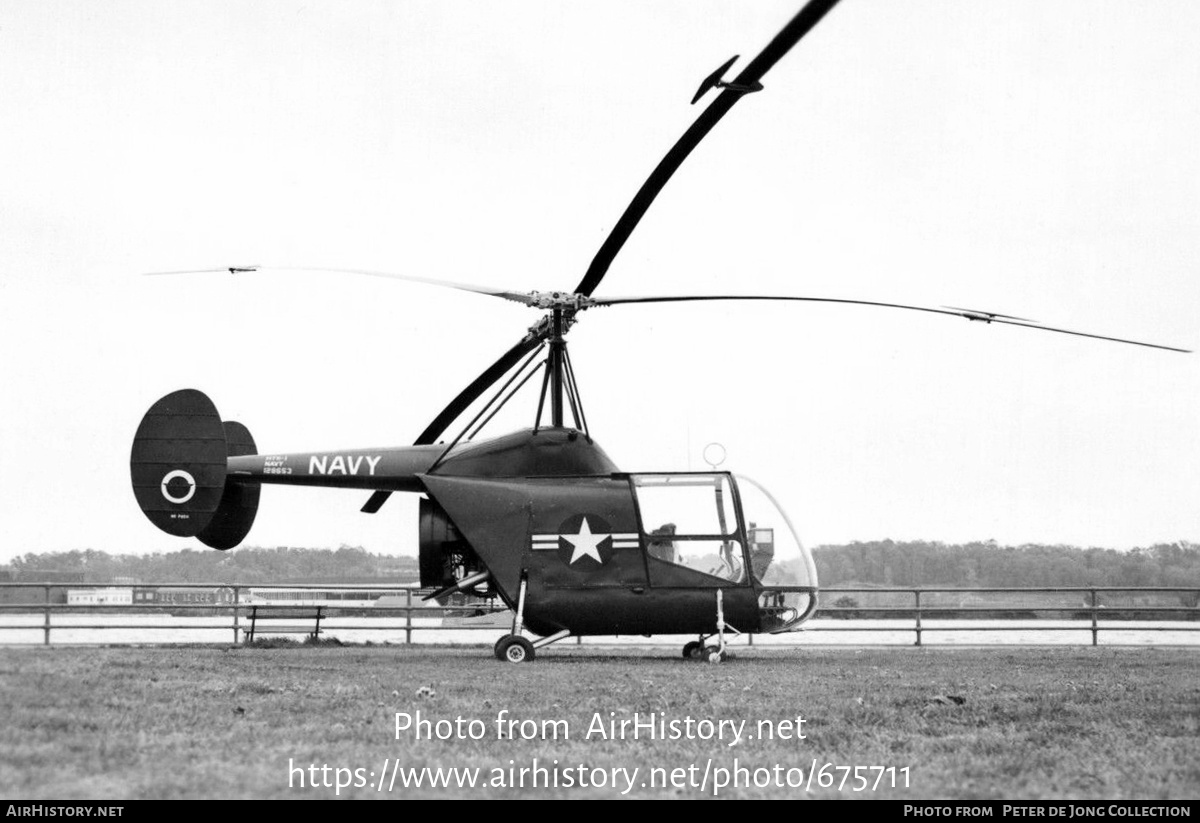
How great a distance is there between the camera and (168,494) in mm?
15391

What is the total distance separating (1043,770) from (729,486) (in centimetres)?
844

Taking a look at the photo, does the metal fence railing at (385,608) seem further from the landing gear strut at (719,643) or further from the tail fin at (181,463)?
the landing gear strut at (719,643)

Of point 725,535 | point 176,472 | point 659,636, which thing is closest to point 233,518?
point 176,472

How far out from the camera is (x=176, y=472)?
1538 centimetres

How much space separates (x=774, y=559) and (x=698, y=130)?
21.0ft

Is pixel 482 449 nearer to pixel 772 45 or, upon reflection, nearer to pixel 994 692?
pixel 994 692

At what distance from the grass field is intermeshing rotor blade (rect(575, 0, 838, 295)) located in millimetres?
3838

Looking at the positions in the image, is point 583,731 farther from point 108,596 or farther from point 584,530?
point 108,596

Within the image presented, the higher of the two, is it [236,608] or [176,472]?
[176,472]

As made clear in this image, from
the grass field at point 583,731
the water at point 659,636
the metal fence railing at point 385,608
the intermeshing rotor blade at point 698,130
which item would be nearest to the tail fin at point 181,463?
the metal fence railing at point 385,608

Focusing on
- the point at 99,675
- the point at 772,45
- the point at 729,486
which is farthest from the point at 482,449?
the point at 772,45

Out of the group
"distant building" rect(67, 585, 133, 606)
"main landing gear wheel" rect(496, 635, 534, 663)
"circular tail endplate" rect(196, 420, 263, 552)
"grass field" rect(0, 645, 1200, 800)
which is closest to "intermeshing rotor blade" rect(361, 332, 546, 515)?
"circular tail endplate" rect(196, 420, 263, 552)

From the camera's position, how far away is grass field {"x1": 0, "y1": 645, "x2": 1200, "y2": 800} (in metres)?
5.32

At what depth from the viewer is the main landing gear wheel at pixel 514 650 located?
13.6 meters
